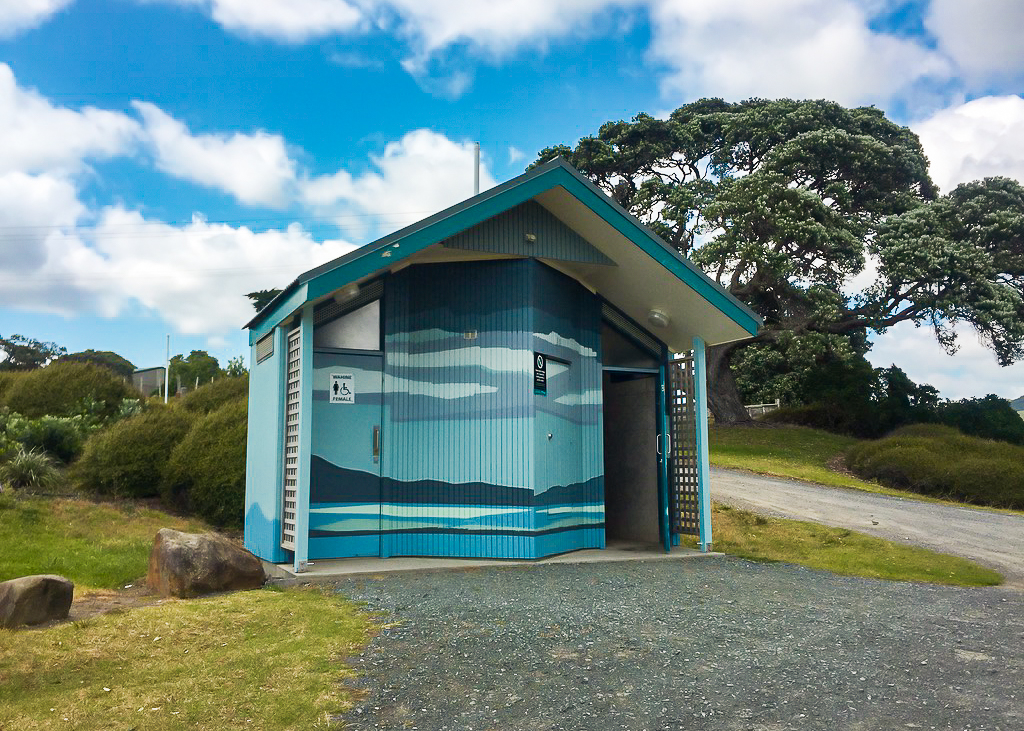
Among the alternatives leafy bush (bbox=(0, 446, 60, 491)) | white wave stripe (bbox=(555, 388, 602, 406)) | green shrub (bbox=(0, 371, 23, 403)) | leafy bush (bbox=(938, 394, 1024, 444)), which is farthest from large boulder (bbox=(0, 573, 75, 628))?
leafy bush (bbox=(938, 394, 1024, 444))

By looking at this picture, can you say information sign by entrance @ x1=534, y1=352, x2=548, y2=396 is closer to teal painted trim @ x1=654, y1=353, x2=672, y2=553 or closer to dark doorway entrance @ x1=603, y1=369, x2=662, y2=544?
dark doorway entrance @ x1=603, y1=369, x2=662, y2=544

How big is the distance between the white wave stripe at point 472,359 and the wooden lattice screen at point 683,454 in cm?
279

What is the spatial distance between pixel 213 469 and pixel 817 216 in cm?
1964

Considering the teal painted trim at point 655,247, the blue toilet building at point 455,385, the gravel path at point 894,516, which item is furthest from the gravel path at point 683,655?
the teal painted trim at point 655,247

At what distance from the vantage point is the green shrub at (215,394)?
17.6 m

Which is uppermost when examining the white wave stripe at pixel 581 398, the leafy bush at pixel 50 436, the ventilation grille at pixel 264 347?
the ventilation grille at pixel 264 347

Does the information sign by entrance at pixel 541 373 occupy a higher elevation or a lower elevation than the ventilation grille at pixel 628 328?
lower

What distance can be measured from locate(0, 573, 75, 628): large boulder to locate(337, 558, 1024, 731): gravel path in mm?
2310

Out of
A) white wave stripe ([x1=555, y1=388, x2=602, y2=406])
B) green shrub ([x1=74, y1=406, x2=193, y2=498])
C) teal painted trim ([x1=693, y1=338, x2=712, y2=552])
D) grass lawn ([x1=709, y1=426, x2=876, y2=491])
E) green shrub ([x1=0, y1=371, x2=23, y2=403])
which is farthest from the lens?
grass lawn ([x1=709, y1=426, x2=876, y2=491])

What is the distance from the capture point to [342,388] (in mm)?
9148

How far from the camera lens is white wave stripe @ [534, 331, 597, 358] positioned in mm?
9516

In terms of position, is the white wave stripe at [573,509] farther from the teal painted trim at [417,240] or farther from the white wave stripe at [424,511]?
the teal painted trim at [417,240]

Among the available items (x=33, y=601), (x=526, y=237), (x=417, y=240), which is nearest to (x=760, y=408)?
(x=526, y=237)

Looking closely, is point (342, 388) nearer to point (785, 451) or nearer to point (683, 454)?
point (683, 454)
